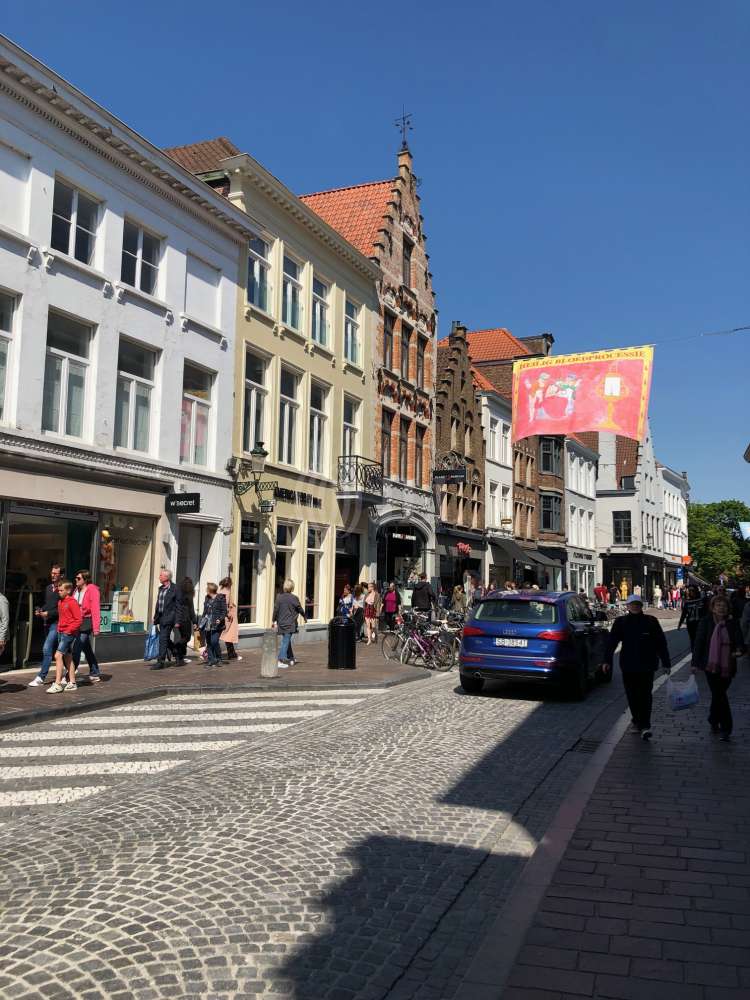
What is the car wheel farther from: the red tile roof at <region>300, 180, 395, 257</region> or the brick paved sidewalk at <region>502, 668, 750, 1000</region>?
the red tile roof at <region>300, 180, 395, 257</region>

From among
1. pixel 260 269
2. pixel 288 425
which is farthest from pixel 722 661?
pixel 260 269

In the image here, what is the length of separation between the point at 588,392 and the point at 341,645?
6404mm

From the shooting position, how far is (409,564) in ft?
100

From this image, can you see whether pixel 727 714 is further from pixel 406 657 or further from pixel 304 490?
pixel 304 490

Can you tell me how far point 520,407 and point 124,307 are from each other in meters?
8.08

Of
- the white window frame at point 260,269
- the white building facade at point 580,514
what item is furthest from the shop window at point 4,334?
the white building facade at point 580,514

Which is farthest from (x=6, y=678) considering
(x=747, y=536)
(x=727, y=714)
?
(x=747, y=536)

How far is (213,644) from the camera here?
52.1 feet

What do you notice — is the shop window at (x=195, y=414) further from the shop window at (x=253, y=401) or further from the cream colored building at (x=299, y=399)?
the shop window at (x=253, y=401)

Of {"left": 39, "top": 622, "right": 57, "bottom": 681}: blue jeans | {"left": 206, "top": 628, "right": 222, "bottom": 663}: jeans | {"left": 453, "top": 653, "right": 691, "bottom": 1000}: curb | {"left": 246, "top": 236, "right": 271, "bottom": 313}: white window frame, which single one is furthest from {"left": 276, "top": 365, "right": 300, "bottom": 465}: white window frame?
{"left": 453, "top": 653, "right": 691, "bottom": 1000}: curb

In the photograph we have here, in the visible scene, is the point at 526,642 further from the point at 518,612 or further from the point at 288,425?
the point at 288,425

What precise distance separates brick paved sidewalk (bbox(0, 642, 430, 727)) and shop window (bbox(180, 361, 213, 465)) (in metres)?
4.60

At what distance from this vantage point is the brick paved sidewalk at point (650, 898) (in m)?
3.57

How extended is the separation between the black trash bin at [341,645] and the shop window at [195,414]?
558 centimetres
